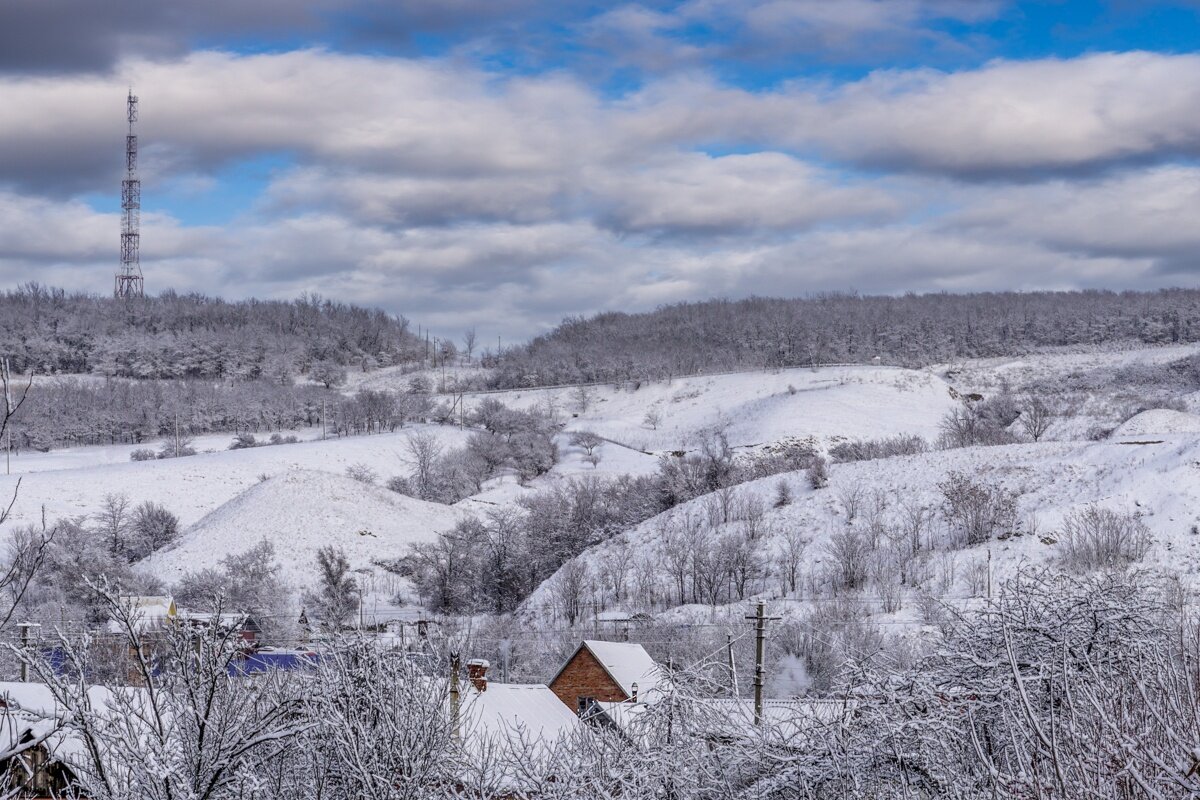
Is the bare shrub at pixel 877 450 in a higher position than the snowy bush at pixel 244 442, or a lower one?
higher

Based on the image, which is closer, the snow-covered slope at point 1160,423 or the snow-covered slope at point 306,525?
the snow-covered slope at point 306,525

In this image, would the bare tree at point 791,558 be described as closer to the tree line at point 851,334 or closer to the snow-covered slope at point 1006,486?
the snow-covered slope at point 1006,486

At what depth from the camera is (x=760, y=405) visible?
309 ft

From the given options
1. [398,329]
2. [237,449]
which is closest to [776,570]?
[237,449]

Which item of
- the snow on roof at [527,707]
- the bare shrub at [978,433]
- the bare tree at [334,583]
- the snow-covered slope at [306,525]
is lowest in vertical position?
the bare tree at [334,583]

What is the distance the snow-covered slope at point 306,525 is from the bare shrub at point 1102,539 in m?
30.6

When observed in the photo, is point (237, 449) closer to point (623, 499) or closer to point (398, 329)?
point (623, 499)

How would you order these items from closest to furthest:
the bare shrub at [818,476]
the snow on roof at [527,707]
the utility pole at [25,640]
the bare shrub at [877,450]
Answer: the utility pole at [25,640] → the snow on roof at [527,707] → the bare shrub at [818,476] → the bare shrub at [877,450]

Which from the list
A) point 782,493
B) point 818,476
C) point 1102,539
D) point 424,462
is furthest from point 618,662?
point 424,462

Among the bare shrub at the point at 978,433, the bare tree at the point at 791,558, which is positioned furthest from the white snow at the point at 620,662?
the bare shrub at the point at 978,433

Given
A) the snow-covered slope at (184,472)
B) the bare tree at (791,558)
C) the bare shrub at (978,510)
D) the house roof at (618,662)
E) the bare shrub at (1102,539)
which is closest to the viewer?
the house roof at (618,662)

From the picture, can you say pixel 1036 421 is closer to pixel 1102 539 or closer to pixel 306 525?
pixel 1102 539

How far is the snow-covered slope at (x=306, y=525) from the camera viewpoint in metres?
55.0

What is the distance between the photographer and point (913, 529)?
4700 centimetres
